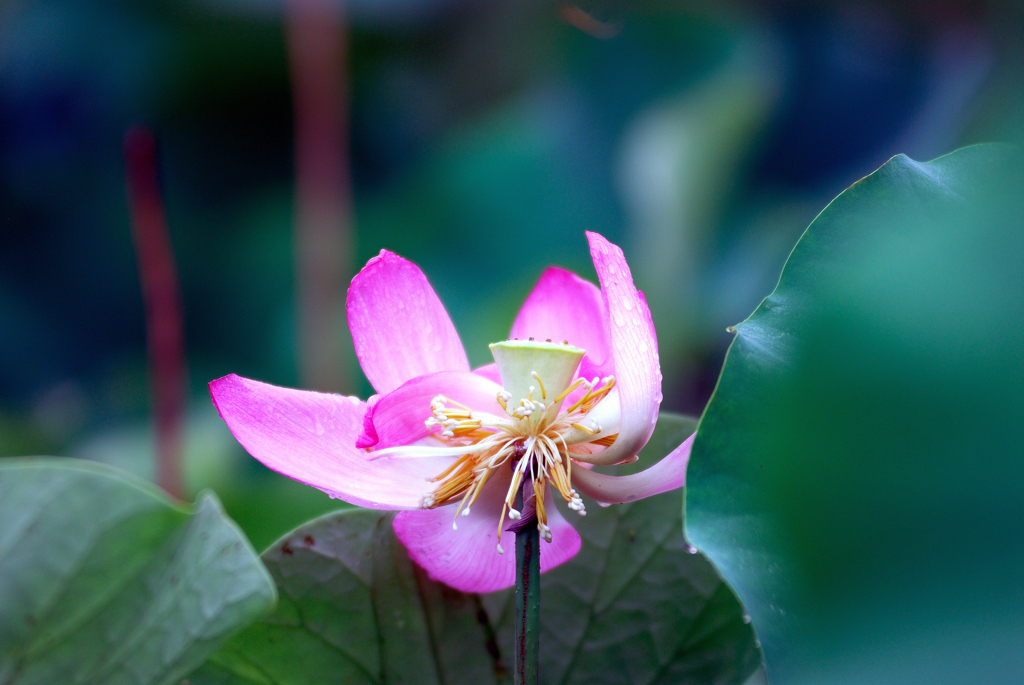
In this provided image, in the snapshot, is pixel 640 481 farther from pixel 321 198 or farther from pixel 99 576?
pixel 321 198

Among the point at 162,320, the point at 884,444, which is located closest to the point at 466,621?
the point at 884,444

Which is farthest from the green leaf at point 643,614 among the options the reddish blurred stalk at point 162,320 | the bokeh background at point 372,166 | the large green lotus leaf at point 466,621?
the bokeh background at point 372,166

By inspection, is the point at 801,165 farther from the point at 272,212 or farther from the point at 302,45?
the point at 272,212

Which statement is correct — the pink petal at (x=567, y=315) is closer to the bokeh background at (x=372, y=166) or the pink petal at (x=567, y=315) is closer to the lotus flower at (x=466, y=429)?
the lotus flower at (x=466, y=429)

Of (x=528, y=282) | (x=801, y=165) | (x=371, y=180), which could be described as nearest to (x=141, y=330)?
(x=371, y=180)

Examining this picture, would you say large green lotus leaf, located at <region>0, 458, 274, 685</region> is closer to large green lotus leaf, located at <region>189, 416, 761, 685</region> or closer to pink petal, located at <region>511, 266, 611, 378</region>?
large green lotus leaf, located at <region>189, 416, 761, 685</region>

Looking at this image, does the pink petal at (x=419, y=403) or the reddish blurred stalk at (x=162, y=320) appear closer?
the pink petal at (x=419, y=403)
